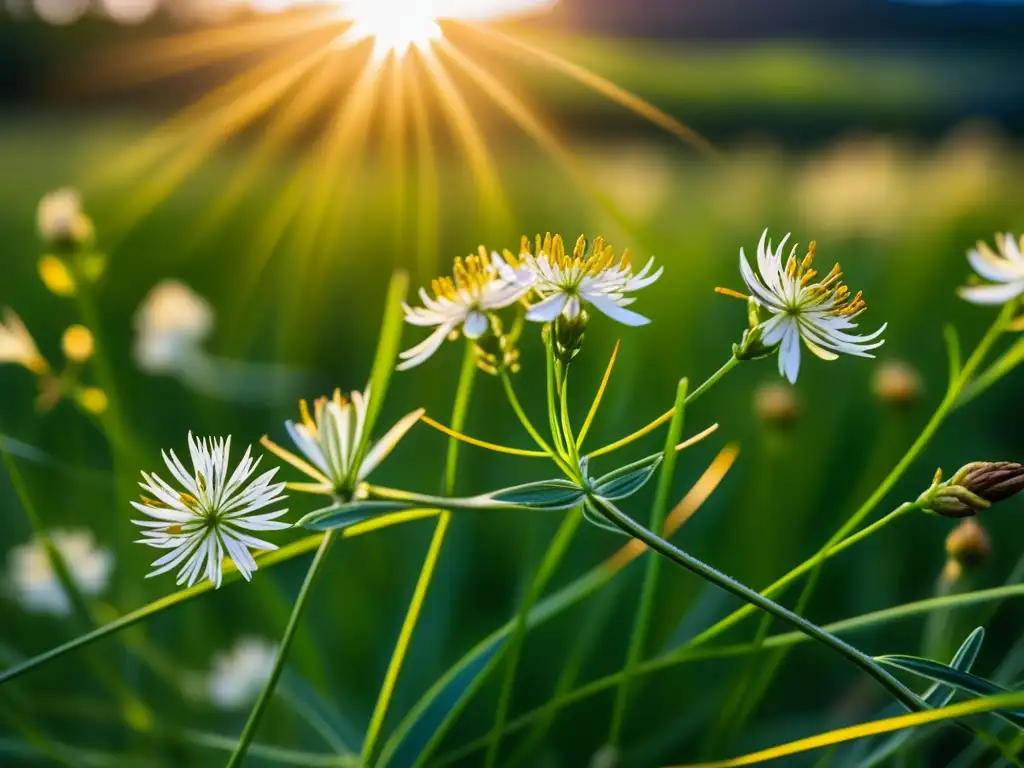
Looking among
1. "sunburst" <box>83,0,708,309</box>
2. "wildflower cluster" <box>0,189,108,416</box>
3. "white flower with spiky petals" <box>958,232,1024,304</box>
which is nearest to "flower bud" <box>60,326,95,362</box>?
"wildflower cluster" <box>0,189,108,416</box>

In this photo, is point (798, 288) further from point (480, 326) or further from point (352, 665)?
point (352, 665)

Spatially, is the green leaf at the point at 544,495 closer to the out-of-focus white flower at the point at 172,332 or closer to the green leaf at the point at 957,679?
the green leaf at the point at 957,679

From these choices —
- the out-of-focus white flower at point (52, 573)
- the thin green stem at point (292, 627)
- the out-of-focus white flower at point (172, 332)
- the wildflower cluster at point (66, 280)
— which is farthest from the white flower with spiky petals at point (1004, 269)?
the out-of-focus white flower at point (172, 332)

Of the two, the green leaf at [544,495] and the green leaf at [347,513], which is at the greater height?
the green leaf at [347,513]

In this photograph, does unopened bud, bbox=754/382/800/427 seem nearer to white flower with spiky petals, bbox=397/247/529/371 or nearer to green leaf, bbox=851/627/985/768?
green leaf, bbox=851/627/985/768

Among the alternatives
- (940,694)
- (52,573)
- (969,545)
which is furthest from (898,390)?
(52,573)
